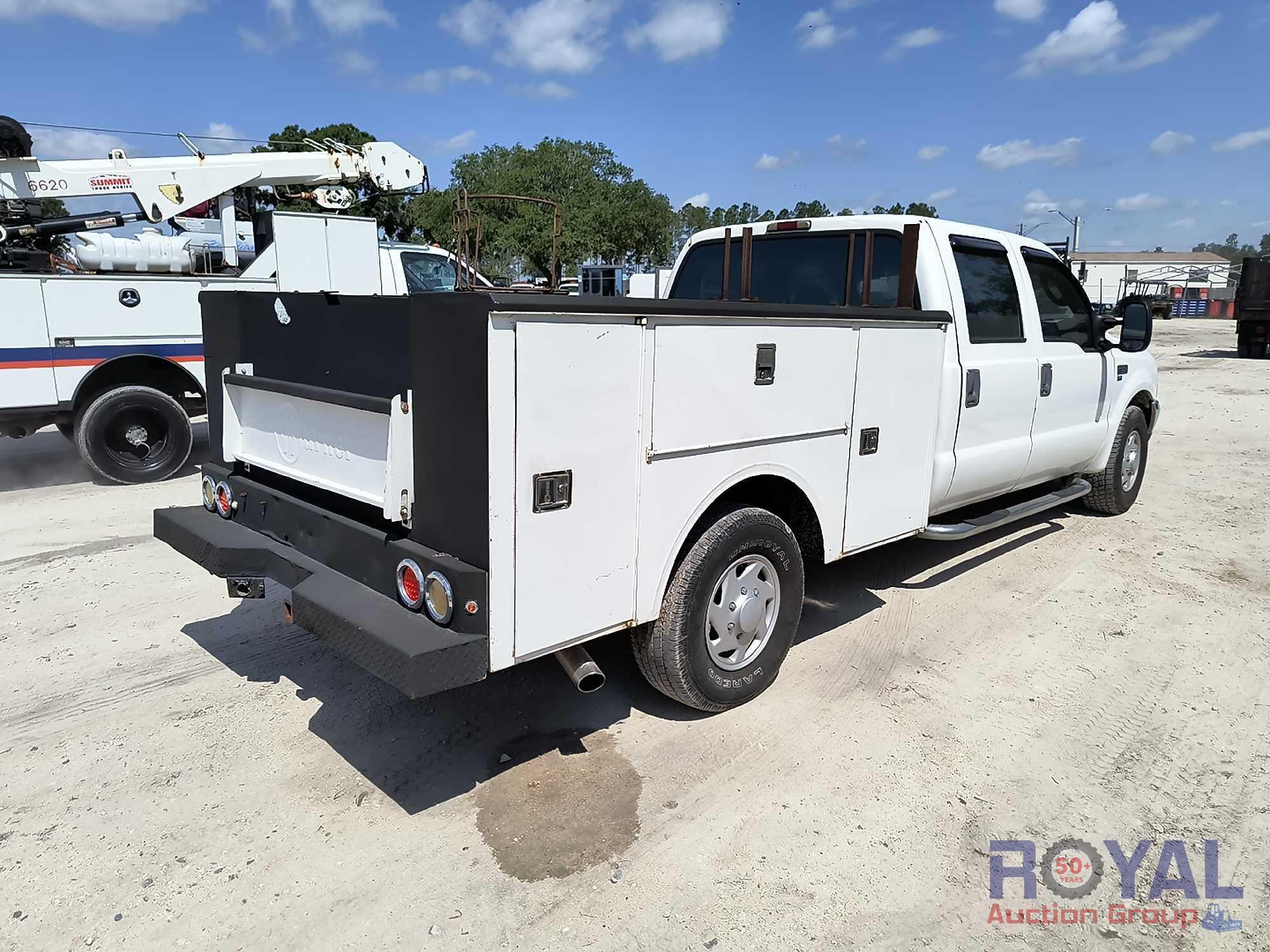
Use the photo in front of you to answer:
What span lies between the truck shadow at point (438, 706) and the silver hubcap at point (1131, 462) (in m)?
3.24

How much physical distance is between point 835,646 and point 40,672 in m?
3.96

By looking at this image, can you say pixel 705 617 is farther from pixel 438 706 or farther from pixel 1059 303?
pixel 1059 303

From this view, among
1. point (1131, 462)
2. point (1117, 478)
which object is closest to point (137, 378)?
point (1117, 478)

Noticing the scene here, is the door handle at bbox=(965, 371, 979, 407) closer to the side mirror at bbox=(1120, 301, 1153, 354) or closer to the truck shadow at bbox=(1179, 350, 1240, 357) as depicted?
the side mirror at bbox=(1120, 301, 1153, 354)

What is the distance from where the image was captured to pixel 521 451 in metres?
2.64

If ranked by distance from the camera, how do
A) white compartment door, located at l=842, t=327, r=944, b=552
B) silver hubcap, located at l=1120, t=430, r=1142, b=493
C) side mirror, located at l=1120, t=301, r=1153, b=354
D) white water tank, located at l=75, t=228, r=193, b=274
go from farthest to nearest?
white water tank, located at l=75, t=228, r=193, b=274 → silver hubcap, located at l=1120, t=430, r=1142, b=493 → side mirror, located at l=1120, t=301, r=1153, b=354 → white compartment door, located at l=842, t=327, r=944, b=552

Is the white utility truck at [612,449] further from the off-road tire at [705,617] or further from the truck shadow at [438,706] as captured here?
the truck shadow at [438,706]

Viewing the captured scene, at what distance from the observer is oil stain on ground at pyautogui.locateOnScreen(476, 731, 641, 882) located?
9.39 ft

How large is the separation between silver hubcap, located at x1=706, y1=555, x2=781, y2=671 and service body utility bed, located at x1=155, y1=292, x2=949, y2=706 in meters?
0.03

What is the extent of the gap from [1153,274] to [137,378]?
9818 centimetres

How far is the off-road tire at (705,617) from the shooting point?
11.0 feet

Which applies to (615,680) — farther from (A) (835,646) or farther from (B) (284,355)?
(B) (284,355)

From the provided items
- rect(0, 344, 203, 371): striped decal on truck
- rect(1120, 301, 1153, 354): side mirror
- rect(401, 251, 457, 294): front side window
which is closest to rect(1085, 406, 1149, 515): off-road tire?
rect(1120, 301, 1153, 354): side mirror

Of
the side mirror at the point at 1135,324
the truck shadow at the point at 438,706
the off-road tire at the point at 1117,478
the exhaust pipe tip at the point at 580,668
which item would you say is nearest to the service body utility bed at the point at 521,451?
the exhaust pipe tip at the point at 580,668
